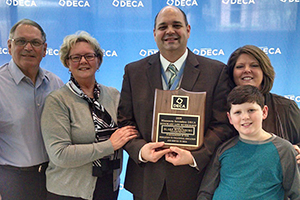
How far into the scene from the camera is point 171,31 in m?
1.67

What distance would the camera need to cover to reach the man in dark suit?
1.65 m

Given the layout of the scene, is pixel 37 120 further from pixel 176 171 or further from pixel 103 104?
pixel 176 171

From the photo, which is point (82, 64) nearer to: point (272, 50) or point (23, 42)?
point (23, 42)

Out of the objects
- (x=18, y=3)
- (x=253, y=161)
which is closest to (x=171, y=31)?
(x=253, y=161)

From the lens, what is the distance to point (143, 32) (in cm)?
313

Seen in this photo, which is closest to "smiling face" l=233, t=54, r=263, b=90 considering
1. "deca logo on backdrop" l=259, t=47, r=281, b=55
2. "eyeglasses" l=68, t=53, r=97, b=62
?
"eyeglasses" l=68, t=53, r=97, b=62

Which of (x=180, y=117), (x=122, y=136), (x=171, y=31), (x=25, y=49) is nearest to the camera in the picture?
(x=180, y=117)

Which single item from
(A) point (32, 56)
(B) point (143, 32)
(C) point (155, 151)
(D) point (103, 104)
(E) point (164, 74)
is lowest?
(C) point (155, 151)

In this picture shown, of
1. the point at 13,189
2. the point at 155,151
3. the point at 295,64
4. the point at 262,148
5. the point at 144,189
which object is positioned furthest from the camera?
the point at 295,64

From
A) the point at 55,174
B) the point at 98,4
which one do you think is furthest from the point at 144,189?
the point at 98,4

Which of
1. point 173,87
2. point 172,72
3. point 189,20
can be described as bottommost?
point 173,87

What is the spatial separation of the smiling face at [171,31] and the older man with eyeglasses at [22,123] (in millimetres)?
1075

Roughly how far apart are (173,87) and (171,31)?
377mm

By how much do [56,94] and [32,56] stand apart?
0.46 metres
